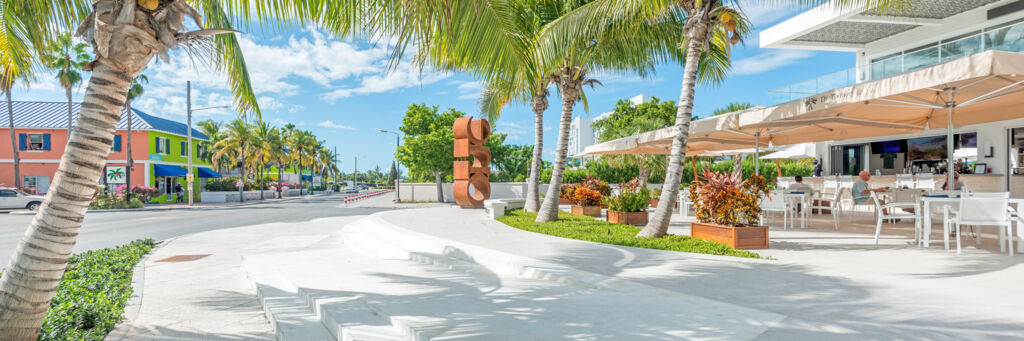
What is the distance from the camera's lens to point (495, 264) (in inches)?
253

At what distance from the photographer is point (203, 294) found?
6.12m

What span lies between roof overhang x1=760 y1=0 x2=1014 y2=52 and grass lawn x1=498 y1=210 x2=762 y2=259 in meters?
10.1

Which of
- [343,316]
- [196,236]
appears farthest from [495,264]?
[196,236]

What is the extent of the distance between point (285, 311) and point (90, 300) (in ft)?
6.15

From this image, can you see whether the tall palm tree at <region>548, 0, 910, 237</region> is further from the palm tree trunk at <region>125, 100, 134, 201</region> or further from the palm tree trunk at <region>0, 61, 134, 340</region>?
the palm tree trunk at <region>125, 100, 134, 201</region>

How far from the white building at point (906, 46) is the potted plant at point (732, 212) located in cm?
831

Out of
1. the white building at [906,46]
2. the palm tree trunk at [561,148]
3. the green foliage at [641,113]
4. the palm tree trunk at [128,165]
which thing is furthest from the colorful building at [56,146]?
the white building at [906,46]

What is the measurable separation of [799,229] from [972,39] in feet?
34.9

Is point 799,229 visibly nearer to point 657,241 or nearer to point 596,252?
point 657,241

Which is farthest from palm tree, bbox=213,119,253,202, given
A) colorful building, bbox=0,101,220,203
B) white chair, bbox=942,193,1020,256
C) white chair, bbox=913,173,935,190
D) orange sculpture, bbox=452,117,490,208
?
white chair, bbox=942,193,1020,256

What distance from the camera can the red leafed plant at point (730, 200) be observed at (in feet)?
24.8

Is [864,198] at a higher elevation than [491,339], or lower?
higher

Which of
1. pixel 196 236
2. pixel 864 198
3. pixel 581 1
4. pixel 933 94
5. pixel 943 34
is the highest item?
pixel 943 34

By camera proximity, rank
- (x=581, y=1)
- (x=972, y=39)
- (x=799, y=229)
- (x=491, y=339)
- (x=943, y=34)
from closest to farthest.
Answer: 1. (x=491, y=339)
2. (x=799, y=229)
3. (x=581, y=1)
4. (x=972, y=39)
5. (x=943, y=34)
